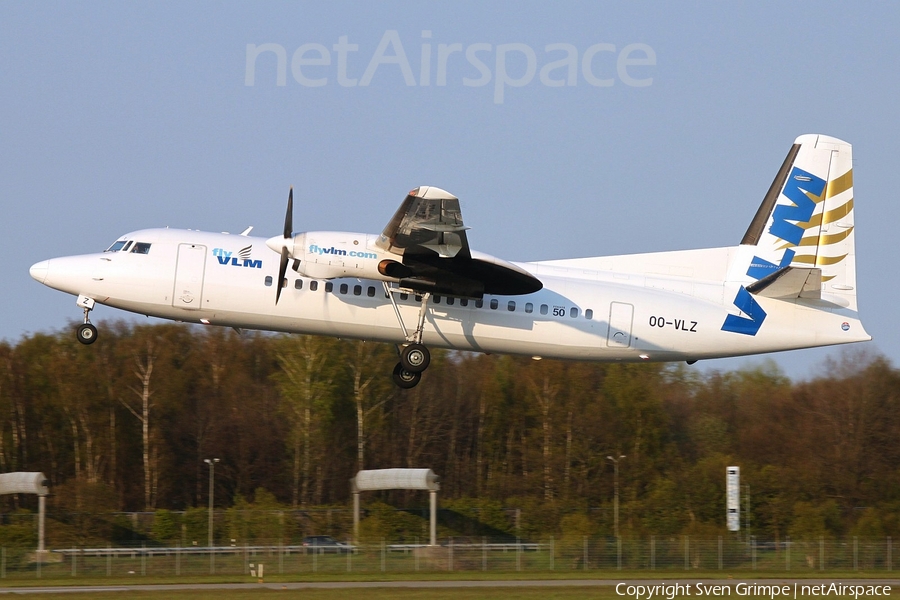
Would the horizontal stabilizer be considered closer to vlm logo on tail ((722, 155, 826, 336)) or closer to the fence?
vlm logo on tail ((722, 155, 826, 336))

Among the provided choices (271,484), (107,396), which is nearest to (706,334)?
(271,484)

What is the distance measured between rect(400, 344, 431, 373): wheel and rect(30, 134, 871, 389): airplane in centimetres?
2

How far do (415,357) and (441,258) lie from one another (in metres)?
1.84

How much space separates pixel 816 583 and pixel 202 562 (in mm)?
12836

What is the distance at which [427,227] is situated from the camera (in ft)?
56.7

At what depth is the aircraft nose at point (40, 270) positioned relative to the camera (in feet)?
63.0

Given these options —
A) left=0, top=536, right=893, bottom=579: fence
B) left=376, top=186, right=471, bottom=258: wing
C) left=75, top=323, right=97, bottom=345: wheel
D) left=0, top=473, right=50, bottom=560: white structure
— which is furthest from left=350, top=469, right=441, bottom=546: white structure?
left=376, top=186, right=471, bottom=258: wing

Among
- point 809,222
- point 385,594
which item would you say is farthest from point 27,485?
point 809,222

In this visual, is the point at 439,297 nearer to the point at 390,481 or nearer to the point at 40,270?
the point at 40,270

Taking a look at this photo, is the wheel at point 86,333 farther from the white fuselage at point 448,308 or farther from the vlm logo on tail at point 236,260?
the vlm logo on tail at point 236,260

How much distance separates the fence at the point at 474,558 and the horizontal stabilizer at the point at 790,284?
8119mm

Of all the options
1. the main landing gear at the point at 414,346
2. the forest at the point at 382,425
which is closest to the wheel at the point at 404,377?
the main landing gear at the point at 414,346

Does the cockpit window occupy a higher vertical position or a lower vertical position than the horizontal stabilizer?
higher

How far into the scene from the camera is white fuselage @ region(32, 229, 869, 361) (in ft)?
61.5
